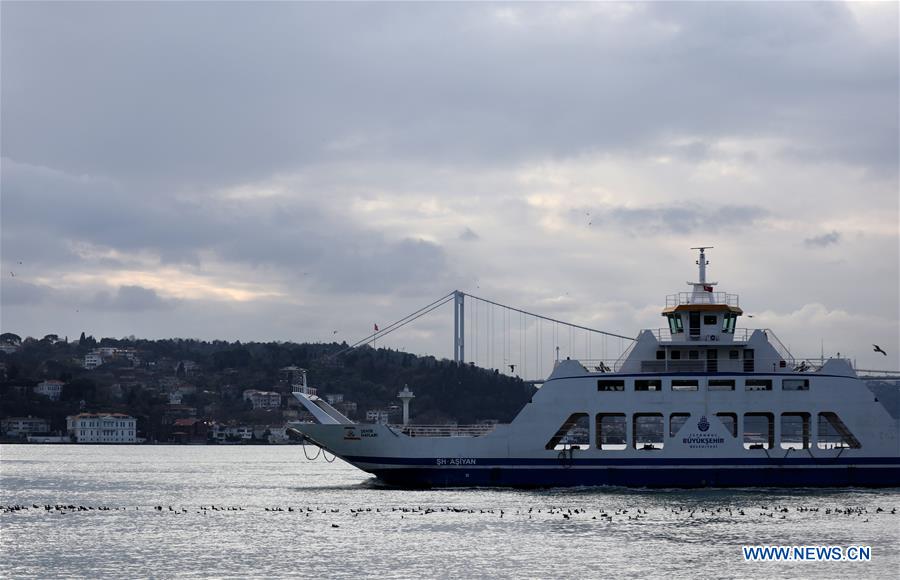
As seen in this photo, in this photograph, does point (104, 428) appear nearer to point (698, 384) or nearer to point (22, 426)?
point (22, 426)

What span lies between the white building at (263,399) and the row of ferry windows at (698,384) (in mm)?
144483

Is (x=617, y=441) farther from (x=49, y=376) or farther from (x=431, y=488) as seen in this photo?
(x=49, y=376)

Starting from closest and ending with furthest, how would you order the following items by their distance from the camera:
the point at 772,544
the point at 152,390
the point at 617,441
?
the point at 772,544
the point at 617,441
the point at 152,390

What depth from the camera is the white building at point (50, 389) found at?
7254 inches

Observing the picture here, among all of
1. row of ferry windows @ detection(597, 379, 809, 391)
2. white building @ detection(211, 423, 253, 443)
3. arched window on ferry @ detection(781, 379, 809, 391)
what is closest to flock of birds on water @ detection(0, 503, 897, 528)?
row of ferry windows @ detection(597, 379, 809, 391)

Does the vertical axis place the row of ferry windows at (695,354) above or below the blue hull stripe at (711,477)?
above

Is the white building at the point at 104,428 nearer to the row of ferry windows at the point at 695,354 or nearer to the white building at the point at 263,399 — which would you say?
the white building at the point at 263,399

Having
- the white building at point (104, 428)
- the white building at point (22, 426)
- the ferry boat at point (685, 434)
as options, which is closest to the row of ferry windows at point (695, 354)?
the ferry boat at point (685, 434)

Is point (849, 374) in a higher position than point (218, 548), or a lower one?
higher

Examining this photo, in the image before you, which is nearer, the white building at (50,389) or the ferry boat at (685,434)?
the ferry boat at (685,434)

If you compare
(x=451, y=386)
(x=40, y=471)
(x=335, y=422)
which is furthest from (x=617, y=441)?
(x=335, y=422)

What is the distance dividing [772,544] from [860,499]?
1070 cm

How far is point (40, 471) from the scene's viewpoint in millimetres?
76250

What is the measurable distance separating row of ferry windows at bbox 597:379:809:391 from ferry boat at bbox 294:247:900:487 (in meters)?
0.03
